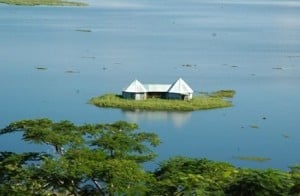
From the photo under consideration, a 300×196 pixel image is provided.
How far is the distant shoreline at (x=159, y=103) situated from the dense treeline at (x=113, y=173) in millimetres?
10362

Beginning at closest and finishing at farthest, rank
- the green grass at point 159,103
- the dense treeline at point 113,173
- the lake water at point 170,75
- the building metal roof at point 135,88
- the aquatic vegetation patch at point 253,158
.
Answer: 1. the dense treeline at point 113,173
2. the aquatic vegetation patch at point 253,158
3. the lake water at point 170,75
4. the green grass at point 159,103
5. the building metal roof at point 135,88

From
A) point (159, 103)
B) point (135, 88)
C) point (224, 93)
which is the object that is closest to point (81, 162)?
point (159, 103)

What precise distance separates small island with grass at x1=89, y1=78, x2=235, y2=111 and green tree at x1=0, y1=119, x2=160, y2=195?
1010 centimetres

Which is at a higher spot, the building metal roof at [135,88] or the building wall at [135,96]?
the building metal roof at [135,88]

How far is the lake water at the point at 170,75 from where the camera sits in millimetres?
15078

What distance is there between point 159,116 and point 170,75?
22.3 feet

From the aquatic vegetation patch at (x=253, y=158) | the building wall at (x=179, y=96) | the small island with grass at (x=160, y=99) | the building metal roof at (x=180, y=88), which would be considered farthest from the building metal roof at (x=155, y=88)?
the aquatic vegetation patch at (x=253, y=158)

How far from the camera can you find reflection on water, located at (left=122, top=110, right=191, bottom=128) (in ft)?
54.9

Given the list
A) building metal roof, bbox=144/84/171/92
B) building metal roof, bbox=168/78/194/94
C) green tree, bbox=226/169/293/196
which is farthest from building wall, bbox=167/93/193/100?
green tree, bbox=226/169/293/196

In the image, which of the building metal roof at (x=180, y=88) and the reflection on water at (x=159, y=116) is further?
the building metal roof at (x=180, y=88)

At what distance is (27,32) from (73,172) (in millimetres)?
32851

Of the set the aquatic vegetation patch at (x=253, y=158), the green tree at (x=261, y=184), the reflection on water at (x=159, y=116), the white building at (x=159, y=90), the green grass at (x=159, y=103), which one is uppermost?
the white building at (x=159, y=90)

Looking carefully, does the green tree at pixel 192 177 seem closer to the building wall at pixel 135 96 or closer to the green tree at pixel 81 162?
the green tree at pixel 81 162

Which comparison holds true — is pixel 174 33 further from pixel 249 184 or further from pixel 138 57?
pixel 249 184
